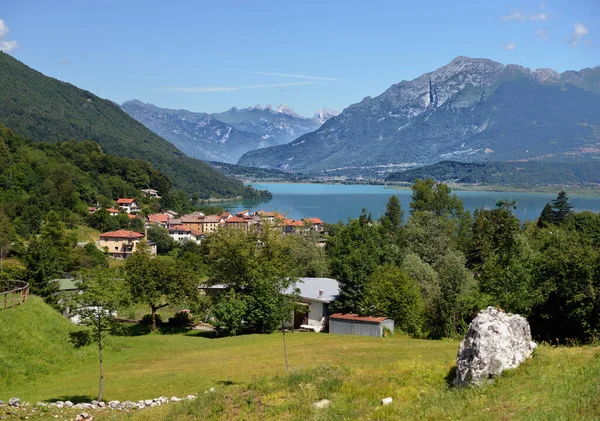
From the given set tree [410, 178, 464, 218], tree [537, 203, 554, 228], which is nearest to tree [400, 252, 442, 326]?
tree [410, 178, 464, 218]

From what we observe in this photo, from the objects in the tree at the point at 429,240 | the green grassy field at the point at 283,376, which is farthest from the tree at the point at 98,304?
the tree at the point at 429,240

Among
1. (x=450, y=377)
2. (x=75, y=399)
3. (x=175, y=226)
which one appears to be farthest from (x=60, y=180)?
(x=450, y=377)

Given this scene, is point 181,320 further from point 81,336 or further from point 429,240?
point 429,240

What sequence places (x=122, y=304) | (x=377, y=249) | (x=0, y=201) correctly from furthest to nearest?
1. (x=0, y=201)
2. (x=377, y=249)
3. (x=122, y=304)

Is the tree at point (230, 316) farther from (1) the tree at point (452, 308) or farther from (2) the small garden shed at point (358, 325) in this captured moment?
(1) the tree at point (452, 308)

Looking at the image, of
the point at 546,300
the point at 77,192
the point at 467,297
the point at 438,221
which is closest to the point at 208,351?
the point at 467,297

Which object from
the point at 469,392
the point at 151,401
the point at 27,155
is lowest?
the point at 151,401

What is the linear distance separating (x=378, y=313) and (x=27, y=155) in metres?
89.7

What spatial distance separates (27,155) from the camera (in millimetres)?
101750

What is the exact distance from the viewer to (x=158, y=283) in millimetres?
33312

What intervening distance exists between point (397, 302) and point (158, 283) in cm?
1362

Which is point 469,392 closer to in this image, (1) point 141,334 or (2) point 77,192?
(1) point 141,334

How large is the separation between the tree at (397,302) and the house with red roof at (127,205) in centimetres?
8242

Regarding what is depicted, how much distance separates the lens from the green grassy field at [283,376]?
9.78 metres
